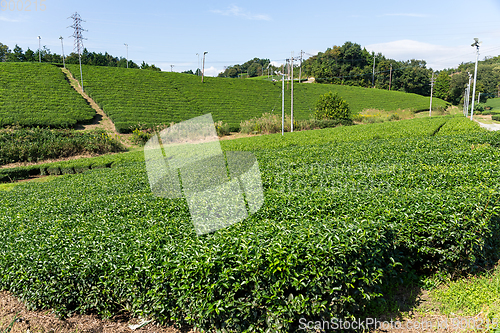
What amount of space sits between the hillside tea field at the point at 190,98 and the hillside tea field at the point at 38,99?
8.71 feet

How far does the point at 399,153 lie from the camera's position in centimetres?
948

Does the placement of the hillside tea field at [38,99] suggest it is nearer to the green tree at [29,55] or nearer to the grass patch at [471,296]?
the green tree at [29,55]

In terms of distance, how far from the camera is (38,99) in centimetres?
3241

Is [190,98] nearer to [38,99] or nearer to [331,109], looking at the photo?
[38,99]

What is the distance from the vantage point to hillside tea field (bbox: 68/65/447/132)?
35094mm

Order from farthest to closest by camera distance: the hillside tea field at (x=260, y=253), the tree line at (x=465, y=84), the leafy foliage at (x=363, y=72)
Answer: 1. the leafy foliage at (x=363, y=72)
2. the tree line at (x=465, y=84)
3. the hillside tea field at (x=260, y=253)

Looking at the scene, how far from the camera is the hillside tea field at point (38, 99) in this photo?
2705 cm

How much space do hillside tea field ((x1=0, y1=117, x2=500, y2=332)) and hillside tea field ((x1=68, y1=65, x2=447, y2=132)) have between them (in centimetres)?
2640

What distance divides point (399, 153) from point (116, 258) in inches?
343

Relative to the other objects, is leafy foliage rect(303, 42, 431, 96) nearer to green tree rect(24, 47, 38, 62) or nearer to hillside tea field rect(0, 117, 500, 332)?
green tree rect(24, 47, 38, 62)

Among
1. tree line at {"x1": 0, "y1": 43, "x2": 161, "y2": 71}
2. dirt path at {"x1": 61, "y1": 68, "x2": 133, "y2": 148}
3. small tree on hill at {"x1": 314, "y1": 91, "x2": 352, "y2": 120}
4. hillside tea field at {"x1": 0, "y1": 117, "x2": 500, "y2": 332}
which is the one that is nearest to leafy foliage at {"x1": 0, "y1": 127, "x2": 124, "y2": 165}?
dirt path at {"x1": 61, "y1": 68, "x2": 133, "y2": 148}

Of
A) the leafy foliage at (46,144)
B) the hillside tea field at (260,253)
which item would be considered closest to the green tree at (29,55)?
the leafy foliage at (46,144)

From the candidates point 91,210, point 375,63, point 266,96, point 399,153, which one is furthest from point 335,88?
point 91,210

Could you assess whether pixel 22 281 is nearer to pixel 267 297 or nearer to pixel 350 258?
pixel 267 297
